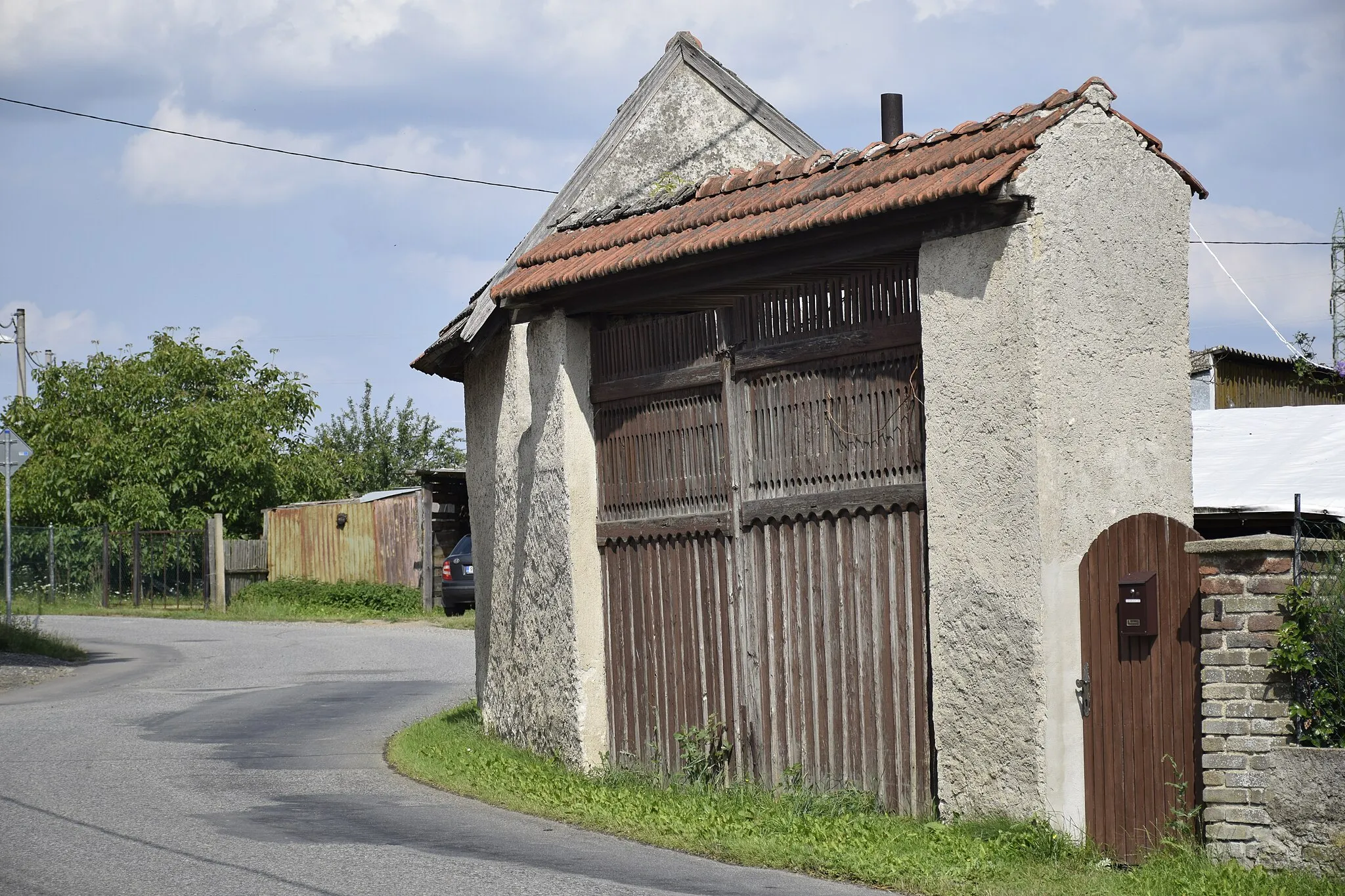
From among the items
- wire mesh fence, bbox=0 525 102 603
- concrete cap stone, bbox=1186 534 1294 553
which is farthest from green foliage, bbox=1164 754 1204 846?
wire mesh fence, bbox=0 525 102 603

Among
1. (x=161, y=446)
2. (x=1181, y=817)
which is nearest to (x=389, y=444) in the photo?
(x=161, y=446)

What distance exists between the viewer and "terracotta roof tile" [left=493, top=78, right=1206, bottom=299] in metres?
7.52

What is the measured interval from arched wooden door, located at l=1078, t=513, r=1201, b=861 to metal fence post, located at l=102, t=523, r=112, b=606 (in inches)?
1073

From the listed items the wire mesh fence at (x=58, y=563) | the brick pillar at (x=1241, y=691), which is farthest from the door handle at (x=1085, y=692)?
the wire mesh fence at (x=58, y=563)

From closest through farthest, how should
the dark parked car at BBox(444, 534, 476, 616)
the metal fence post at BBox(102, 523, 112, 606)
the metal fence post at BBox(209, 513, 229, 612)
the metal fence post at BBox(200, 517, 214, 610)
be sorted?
1. the dark parked car at BBox(444, 534, 476, 616)
2. the metal fence post at BBox(209, 513, 229, 612)
3. the metal fence post at BBox(200, 517, 214, 610)
4. the metal fence post at BBox(102, 523, 112, 606)

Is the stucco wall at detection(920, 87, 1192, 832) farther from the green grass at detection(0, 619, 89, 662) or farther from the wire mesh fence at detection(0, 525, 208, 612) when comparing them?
the wire mesh fence at detection(0, 525, 208, 612)

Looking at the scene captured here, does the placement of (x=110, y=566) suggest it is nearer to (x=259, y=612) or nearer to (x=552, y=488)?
(x=259, y=612)

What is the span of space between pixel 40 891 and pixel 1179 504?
601cm

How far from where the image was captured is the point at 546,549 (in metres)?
10.4

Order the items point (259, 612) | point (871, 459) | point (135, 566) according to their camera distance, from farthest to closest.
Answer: point (135, 566) → point (259, 612) → point (871, 459)

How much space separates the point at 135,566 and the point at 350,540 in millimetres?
5217

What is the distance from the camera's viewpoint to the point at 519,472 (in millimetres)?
10820

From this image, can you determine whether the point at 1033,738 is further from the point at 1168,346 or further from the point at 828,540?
the point at 1168,346

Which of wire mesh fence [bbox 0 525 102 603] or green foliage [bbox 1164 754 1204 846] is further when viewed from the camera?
wire mesh fence [bbox 0 525 102 603]
